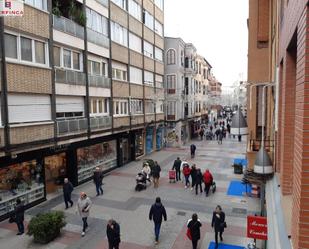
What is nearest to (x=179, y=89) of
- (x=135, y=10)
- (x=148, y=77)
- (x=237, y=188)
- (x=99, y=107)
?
(x=148, y=77)

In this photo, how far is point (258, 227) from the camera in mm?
6957

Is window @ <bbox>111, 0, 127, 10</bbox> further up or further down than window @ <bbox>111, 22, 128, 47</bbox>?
further up

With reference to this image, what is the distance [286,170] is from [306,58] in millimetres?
3328

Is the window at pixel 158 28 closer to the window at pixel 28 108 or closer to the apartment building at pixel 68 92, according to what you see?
the apartment building at pixel 68 92

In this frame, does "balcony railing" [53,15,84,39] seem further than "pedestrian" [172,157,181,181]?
No

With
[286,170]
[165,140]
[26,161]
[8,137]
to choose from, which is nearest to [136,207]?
[26,161]

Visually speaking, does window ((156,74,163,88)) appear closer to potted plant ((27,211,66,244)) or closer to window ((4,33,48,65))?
window ((4,33,48,65))

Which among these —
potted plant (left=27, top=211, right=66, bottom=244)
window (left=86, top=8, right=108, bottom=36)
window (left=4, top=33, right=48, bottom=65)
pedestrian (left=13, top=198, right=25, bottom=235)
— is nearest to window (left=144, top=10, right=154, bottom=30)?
window (left=86, top=8, right=108, bottom=36)

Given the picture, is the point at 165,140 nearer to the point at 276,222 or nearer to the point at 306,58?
the point at 276,222

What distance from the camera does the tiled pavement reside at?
11109 millimetres

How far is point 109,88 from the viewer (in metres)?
21.8

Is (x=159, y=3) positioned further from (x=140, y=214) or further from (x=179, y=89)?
(x=140, y=214)

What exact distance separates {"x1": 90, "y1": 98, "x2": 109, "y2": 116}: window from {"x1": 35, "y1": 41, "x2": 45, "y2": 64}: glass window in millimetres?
5185

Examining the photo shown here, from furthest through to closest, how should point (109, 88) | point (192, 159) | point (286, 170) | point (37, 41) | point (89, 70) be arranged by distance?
point (192, 159), point (109, 88), point (89, 70), point (37, 41), point (286, 170)
